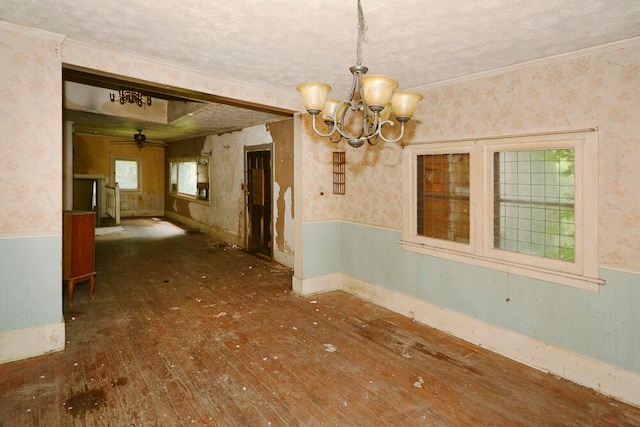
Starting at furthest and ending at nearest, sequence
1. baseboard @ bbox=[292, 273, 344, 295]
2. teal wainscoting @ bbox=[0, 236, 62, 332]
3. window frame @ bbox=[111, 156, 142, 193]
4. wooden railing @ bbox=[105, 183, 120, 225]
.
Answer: window frame @ bbox=[111, 156, 142, 193] < wooden railing @ bbox=[105, 183, 120, 225] < baseboard @ bbox=[292, 273, 344, 295] < teal wainscoting @ bbox=[0, 236, 62, 332]

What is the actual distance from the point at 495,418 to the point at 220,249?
6028 mm

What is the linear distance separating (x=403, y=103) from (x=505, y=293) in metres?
2.13

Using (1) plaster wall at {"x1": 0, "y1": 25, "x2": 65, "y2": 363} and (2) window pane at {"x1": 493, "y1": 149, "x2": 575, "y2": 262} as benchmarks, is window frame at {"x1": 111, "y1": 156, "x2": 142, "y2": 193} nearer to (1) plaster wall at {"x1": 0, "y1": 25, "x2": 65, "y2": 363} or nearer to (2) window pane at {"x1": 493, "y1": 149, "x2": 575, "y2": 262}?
(1) plaster wall at {"x1": 0, "y1": 25, "x2": 65, "y2": 363}

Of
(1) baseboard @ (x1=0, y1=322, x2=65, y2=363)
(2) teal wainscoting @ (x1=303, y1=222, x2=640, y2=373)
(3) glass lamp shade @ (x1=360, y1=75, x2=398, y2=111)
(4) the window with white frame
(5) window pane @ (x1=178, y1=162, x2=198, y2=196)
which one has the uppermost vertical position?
(5) window pane @ (x1=178, y1=162, x2=198, y2=196)

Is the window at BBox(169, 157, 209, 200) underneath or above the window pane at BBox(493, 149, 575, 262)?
above

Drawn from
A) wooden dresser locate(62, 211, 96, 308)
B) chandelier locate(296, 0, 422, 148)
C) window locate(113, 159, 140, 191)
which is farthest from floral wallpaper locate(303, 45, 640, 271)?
window locate(113, 159, 140, 191)

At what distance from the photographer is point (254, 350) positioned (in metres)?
3.08

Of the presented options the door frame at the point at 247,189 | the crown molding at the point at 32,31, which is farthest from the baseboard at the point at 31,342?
the door frame at the point at 247,189

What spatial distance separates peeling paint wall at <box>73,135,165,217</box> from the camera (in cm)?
1084

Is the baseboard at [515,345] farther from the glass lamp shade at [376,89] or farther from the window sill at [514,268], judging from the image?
the glass lamp shade at [376,89]

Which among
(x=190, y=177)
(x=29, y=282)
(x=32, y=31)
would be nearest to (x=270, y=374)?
(x=29, y=282)

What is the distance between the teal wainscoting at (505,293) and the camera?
250cm

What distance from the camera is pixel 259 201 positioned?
22.1 feet

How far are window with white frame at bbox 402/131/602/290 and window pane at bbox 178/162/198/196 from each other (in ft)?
28.2
